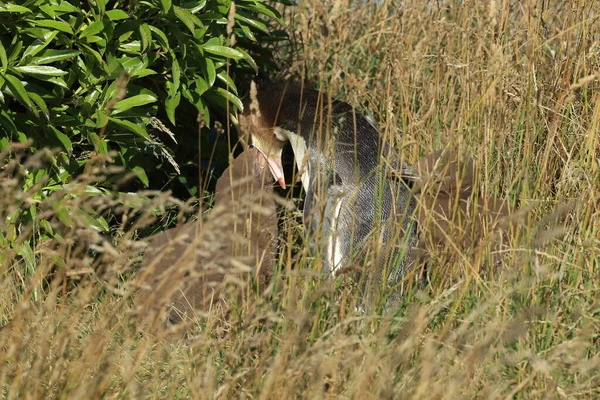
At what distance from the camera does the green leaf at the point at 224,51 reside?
384 cm

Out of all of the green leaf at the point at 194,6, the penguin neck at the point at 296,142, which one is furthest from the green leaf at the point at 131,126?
the penguin neck at the point at 296,142

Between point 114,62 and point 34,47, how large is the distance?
0.32m

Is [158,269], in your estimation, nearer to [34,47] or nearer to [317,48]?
[34,47]

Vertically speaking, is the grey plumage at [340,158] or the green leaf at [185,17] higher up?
the green leaf at [185,17]

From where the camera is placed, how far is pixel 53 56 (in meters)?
3.49

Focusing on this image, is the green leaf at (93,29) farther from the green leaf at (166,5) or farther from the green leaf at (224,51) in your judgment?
the green leaf at (224,51)

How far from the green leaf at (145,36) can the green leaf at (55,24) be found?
263 millimetres

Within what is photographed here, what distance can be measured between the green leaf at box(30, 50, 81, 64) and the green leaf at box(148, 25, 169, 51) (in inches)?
12.6

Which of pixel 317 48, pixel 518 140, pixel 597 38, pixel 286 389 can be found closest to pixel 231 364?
pixel 286 389

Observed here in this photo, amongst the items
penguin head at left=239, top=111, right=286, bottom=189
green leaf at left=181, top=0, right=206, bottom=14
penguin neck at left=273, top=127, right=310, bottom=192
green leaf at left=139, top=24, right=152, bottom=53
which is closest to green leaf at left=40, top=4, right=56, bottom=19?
green leaf at left=139, top=24, right=152, bottom=53

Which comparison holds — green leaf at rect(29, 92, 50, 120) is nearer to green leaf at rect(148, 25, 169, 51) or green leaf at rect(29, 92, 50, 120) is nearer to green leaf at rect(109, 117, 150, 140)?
green leaf at rect(109, 117, 150, 140)

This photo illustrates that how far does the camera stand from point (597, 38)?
3.91m

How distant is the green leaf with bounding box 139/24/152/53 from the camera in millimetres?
3596

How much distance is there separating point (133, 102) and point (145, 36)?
0.26 metres
